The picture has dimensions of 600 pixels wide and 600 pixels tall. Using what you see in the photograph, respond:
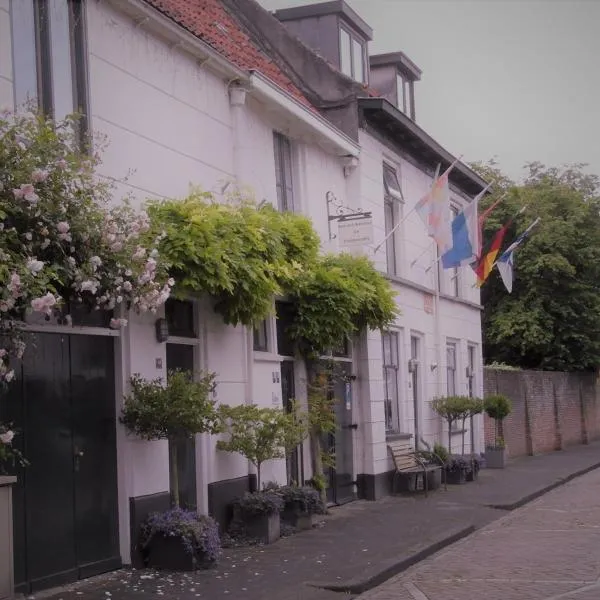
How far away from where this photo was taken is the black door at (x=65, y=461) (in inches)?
353

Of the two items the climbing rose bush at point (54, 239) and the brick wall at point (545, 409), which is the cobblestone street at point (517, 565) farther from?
the brick wall at point (545, 409)

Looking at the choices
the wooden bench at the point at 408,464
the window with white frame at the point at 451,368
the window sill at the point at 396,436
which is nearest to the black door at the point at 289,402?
the wooden bench at the point at 408,464

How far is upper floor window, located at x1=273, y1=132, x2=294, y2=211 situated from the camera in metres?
14.8

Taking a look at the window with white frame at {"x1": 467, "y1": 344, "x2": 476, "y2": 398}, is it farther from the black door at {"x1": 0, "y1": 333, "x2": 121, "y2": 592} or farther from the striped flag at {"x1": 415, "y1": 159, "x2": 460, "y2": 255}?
the black door at {"x1": 0, "y1": 333, "x2": 121, "y2": 592}

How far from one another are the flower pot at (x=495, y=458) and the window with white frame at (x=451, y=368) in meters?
2.14

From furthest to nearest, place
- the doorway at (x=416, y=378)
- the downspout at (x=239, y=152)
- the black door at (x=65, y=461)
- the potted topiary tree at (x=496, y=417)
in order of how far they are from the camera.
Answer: the potted topiary tree at (x=496, y=417), the doorway at (x=416, y=378), the downspout at (x=239, y=152), the black door at (x=65, y=461)

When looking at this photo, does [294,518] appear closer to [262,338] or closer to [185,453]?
[185,453]

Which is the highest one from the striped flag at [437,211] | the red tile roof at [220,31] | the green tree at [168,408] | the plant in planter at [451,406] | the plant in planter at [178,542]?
the red tile roof at [220,31]

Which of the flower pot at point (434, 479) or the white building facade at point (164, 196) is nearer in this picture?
the white building facade at point (164, 196)

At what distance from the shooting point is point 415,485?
59.9 feet

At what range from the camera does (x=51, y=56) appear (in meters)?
9.74

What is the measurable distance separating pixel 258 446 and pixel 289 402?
2.78m

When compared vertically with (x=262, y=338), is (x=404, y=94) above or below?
above

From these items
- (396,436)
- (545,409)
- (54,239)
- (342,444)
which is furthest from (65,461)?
(545,409)
